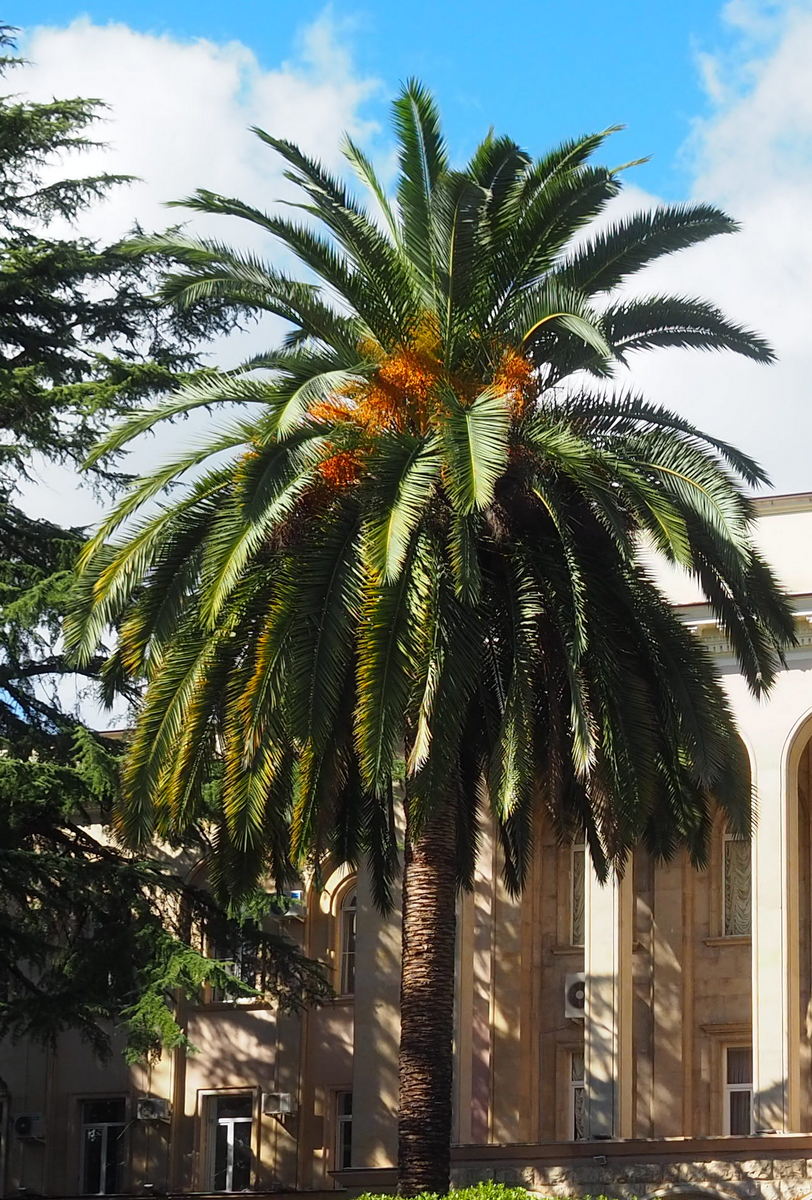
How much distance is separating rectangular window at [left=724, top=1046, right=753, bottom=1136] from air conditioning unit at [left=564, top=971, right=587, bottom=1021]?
2326 millimetres

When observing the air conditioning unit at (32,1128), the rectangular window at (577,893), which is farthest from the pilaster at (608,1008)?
the air conditioning unit at (32,1128)

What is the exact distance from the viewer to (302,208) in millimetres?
22438

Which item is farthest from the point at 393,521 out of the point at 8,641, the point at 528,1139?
the point at 528,1139

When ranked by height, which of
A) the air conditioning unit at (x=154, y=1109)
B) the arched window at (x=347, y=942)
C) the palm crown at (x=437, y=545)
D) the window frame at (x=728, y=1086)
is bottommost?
the air conditioning unit at (x=154, y=1109)

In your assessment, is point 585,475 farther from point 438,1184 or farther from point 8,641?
point 8,641

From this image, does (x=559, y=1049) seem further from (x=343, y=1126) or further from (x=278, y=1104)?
(x=278, y=1104)

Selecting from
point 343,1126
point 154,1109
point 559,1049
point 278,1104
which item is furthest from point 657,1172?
point 154,1109

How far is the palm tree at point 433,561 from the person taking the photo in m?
20.6

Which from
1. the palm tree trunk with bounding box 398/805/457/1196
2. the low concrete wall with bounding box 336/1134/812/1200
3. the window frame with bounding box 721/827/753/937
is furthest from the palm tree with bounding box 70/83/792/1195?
the window frame with bounding box 721/827/753/937

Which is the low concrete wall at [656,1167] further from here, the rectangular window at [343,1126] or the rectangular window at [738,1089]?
the rectangular window at [343,1126]

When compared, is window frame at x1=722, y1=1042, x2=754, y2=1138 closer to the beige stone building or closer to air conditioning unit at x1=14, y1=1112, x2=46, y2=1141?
the beige stone building

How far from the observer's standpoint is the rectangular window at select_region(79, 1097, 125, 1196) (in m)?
40.2

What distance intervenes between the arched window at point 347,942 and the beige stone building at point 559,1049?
0.15 feet

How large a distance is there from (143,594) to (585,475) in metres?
4.46
